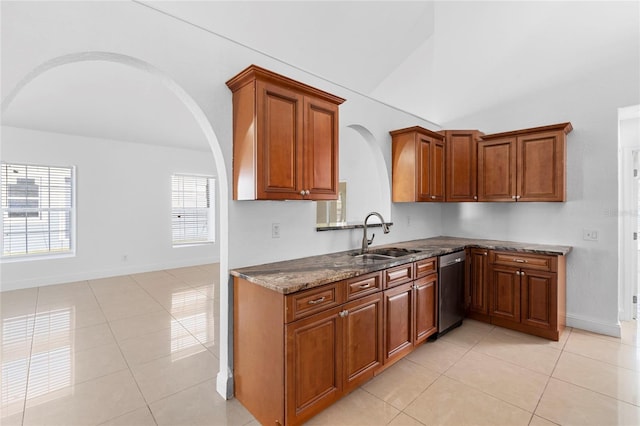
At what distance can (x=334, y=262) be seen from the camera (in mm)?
2557

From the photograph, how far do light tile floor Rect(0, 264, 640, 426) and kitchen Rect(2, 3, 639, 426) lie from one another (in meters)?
0.48

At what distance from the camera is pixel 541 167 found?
3.40m

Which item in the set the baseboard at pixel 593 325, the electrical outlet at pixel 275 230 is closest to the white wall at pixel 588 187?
the baseboard at pixel 593 325

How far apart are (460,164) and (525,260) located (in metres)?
1.30

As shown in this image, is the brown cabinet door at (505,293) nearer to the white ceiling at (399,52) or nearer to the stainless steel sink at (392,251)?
the stainless steel sink at (392,251)

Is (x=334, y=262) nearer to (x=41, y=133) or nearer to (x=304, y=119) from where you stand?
(x=304, y=119)

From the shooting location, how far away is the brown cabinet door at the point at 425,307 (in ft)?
Answer: 9.34

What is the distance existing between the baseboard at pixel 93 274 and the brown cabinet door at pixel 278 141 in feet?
17.5

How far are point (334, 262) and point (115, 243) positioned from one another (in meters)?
5.25

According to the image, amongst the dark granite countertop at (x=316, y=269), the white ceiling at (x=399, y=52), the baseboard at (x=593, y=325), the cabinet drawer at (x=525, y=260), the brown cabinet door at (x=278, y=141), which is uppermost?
the white ceiling at (x=399, y=52)

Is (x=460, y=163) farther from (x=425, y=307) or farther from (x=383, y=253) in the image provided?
(x=425, y=307)

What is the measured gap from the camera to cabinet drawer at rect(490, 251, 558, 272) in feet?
10.3

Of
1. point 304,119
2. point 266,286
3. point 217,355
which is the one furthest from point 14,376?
point 304,119

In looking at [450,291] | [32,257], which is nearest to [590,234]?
[450,291]
